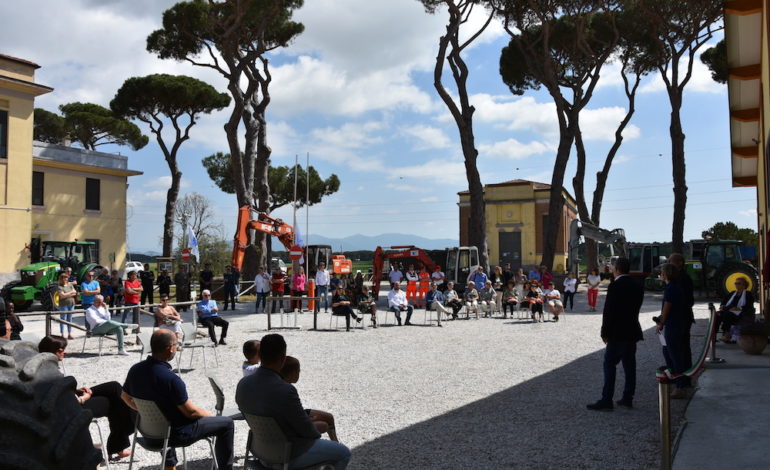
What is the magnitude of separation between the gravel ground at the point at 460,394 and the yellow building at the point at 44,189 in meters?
12.8

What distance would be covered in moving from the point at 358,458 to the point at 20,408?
3.13 metres

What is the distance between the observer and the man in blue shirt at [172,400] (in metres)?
3.99

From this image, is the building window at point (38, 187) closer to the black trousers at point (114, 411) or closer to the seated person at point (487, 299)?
the seated person at point (487, 299)

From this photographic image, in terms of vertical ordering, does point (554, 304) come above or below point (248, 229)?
below

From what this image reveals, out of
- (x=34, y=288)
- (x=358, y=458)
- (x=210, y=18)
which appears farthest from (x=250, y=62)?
(x=358, y=458)

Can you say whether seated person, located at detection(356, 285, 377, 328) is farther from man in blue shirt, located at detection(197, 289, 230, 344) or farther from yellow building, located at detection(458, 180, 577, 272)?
yellow building, located at detection(458, 180, 577, 272)

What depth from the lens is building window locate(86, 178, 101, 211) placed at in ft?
96.0

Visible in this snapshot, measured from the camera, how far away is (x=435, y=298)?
52.7ft

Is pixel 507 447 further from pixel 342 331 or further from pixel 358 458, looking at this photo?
pixel 342 331

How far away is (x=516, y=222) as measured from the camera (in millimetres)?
44094

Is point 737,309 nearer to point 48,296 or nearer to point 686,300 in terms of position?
point 686,300

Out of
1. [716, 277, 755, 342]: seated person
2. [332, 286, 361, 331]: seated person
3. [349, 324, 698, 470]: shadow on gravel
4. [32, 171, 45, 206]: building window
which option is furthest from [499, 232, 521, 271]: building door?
[349, 324, 698, 470]: shadow on gravel

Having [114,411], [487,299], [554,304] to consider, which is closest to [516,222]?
[487,299]

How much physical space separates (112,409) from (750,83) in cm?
1260
